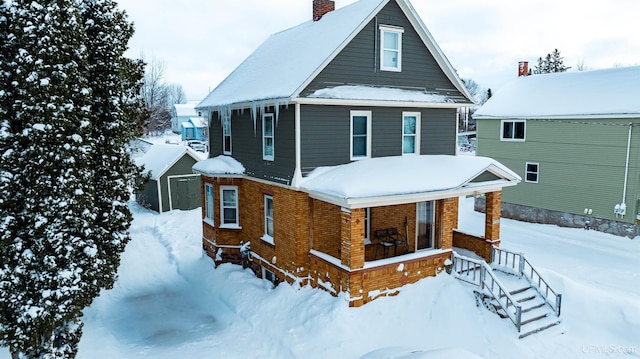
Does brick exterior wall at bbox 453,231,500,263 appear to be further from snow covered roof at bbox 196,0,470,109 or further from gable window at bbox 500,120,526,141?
gable window at bbox 500,120,526,141

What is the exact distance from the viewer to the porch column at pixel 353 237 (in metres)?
11.4

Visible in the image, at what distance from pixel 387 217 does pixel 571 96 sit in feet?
47.5

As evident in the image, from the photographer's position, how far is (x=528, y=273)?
1341 cm

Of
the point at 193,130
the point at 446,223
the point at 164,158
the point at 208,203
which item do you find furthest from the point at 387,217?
the point at 193,130

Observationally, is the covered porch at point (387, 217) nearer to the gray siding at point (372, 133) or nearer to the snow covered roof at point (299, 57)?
Result: the gray siding at point (372, 133)

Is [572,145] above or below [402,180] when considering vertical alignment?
above

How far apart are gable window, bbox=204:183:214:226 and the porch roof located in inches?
246

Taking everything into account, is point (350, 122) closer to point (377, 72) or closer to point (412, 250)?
point (377, 72)

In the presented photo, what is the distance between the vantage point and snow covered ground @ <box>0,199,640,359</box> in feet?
34.5

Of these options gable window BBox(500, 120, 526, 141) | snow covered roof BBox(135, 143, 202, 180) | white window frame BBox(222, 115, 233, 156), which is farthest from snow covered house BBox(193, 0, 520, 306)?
gable window BBox(500, 120, 526, 141)

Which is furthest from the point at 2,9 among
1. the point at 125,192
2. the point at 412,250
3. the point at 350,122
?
the point at 412,250

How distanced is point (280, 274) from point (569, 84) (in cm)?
1981

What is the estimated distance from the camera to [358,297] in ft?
37.9

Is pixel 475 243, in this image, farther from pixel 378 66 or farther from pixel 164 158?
pixel 164 158
